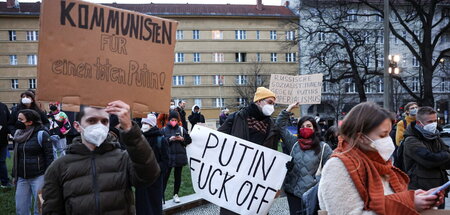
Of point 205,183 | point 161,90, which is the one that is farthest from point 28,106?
point 161,90

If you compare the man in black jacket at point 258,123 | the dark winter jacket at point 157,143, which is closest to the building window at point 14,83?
the dark winter jacket at point 157,143

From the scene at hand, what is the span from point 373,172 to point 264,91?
115 inches

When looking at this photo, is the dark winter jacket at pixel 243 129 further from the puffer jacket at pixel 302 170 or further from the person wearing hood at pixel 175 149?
the person wearing hood at pixel 175 149

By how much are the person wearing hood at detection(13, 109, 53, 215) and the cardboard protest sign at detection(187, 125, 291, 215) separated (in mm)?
2489

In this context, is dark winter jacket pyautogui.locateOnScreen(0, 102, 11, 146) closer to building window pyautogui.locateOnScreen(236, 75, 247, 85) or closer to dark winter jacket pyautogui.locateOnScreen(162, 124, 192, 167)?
dark winter jacket pyautogui.locateOnScreen(162, 124, 192, 167)

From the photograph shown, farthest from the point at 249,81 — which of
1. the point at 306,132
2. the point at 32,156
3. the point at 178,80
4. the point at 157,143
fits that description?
the point at 306,132

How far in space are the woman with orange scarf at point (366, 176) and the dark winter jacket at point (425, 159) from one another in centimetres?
260

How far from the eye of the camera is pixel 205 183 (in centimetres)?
480

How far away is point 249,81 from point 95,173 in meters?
43.8

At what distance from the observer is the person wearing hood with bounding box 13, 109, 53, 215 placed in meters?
5.38

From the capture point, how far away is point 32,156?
546 cm

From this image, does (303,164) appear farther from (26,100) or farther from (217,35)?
(217,35)

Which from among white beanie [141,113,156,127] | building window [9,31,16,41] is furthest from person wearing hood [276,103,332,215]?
building window [9,31,16,41]

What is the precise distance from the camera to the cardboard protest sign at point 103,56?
102 inches
